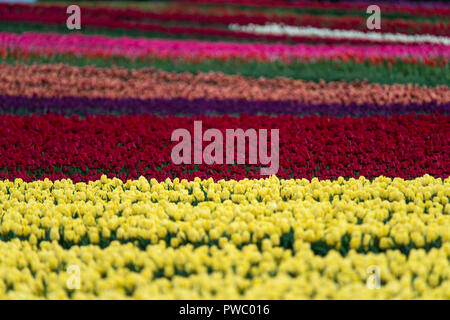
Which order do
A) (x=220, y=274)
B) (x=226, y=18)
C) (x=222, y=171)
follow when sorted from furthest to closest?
(x=226, y=18) < (x=222, y=171) < (x=220, y=274)

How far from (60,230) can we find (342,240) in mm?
2399

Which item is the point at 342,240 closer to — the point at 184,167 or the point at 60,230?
the point at 60,230

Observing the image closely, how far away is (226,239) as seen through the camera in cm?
433

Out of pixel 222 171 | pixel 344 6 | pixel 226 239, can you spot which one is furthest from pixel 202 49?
pixel 344 6

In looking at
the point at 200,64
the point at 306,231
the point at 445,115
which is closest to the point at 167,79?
the point at 200,64

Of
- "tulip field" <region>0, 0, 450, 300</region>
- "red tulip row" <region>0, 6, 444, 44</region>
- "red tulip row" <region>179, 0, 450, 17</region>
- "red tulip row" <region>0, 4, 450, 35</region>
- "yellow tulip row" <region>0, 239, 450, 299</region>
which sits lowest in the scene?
"yellow tulip row" <region>0, 239, 450, 299</region>

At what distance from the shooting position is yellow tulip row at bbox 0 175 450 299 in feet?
12.2

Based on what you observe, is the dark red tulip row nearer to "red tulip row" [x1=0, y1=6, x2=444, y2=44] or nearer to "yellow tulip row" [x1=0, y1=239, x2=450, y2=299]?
"yellow tulip row" [x1=0, y1=239, x2=450, y2=299]

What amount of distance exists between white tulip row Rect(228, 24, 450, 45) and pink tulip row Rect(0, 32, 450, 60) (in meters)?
2.21

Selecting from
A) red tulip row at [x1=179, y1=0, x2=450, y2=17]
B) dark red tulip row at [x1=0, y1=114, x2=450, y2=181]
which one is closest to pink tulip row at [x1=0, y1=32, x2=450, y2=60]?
dark red tulip row at [x1=0, y1=114, x2=450, y2=181]

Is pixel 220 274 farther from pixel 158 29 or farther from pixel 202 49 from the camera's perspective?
pixel 158 29

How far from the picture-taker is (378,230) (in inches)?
175

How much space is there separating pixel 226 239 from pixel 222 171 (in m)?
2.46

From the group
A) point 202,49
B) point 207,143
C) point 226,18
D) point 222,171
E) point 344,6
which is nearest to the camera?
point 222,171
